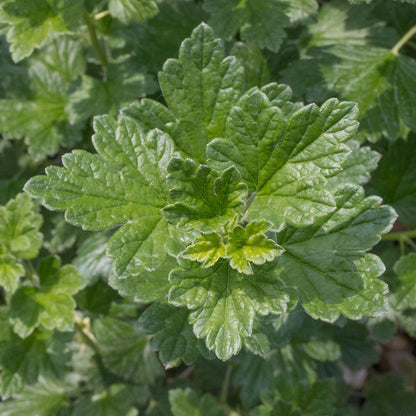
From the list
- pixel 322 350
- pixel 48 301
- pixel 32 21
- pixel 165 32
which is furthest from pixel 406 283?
pixel 32 21

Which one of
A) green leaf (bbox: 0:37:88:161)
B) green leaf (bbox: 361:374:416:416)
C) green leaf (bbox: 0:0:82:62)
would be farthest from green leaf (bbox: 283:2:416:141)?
green leaf (bbox: 361:374:416:416)

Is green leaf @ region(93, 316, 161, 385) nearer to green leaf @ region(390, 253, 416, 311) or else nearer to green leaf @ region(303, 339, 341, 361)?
green leaf @ region(303, 339, 341, 361)

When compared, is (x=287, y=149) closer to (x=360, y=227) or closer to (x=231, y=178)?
(x=231, y=178)

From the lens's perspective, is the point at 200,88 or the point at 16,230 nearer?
the point at 200,88

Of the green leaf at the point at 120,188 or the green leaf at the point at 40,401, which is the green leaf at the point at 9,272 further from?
the green leaf at the point at 40,401

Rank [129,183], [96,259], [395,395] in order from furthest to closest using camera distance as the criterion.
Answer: [395,395] → [96,259] → [129,183]

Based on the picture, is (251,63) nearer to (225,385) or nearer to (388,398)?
(225,385)

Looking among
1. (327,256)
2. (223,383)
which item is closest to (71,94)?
(327,256)
